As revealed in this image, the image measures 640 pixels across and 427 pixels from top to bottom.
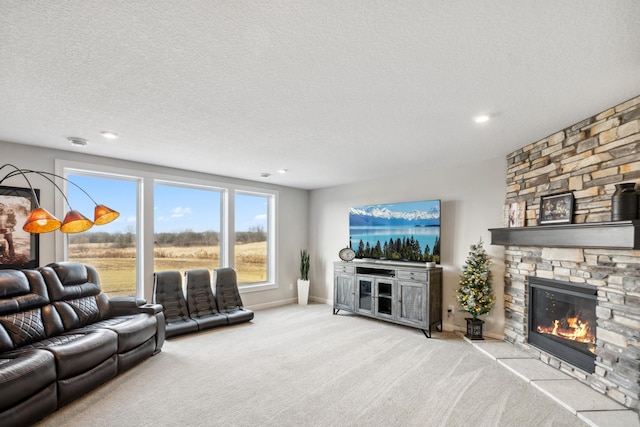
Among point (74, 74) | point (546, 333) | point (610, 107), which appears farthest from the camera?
point (546, 333)

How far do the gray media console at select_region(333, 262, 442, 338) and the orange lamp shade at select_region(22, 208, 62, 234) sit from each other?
167 inches

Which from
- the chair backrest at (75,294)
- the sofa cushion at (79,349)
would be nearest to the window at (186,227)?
the chair backrest at (75,294)

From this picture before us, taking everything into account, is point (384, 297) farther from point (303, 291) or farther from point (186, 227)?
point (186, 227)

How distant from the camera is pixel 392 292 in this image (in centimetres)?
507

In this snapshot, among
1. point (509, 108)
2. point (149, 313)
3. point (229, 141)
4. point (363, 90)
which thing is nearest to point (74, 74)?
point (229, 141)

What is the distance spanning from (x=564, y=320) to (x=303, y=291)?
4.51m

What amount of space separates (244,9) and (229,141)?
90.2 inches

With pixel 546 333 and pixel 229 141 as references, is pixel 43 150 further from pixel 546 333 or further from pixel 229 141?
pixel 546 333

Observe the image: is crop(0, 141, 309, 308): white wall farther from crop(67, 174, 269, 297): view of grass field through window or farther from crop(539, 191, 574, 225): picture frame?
crop(539, 191, 574, 225): picture frame

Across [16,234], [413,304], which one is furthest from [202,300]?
[413,304]

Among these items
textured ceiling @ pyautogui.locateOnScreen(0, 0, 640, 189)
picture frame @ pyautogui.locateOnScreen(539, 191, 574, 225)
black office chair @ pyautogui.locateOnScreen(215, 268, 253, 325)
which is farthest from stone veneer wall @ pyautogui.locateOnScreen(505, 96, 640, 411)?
black office chair @ pyautogui.locateOnScreen(215, 268, 253, 325)

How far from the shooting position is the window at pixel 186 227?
5.20 metres

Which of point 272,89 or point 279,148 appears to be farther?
point 279,148

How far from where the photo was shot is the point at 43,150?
13.1ft
